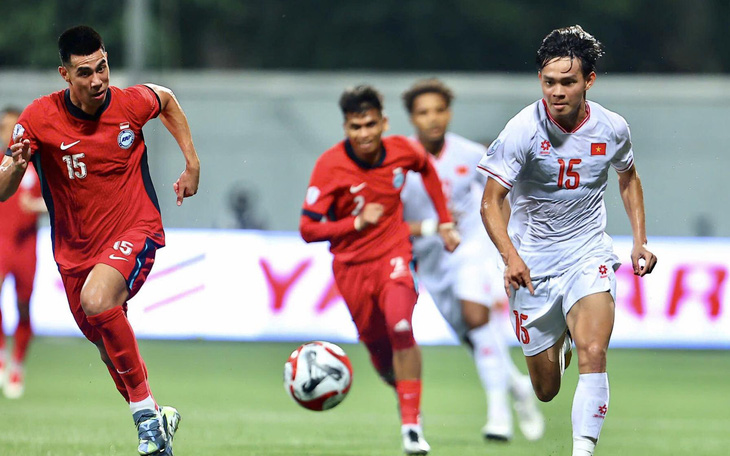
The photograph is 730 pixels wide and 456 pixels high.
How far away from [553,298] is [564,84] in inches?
43.8

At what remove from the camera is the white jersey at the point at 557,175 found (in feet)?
23.0

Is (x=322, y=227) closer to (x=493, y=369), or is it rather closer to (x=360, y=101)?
(x=360, y=101)

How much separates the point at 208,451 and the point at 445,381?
17.1 feet

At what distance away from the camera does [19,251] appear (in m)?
12.6

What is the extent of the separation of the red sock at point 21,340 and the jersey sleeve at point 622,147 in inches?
257

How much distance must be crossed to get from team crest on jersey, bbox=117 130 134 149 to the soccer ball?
5.48 ft

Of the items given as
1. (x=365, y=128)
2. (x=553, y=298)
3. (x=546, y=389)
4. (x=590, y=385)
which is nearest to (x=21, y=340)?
(x=365, y=128)

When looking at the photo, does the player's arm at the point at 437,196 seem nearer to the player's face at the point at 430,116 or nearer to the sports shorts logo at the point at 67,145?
the player's face at the point at 430,116

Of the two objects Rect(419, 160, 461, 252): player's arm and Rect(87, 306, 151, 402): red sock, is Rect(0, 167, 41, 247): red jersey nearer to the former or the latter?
Rect(419, 160, 461, 252): player's arm

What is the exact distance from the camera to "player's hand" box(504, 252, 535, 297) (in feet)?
22.2

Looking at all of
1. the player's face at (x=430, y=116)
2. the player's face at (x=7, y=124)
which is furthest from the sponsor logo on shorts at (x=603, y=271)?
the player's face at (x=7, y=124)

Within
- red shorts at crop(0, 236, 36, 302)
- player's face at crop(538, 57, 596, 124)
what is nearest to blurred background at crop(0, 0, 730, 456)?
red shorts at crop(0, 236, 36, 302)

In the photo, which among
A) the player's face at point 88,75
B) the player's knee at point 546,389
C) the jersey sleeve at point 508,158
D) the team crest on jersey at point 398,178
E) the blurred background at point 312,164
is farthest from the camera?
the blurred background at point 312,164

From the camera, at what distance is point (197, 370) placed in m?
13.8
